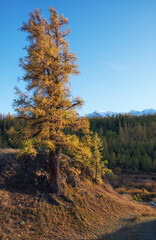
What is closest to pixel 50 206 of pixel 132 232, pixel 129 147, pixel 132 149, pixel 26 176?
pixel 26 176

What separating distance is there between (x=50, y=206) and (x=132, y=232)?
596 cm

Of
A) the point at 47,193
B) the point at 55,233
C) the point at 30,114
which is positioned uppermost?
the point at 30,114

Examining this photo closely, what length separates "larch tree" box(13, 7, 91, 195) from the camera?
12.5m

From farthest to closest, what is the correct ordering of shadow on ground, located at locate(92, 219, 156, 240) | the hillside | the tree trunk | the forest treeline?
the forest treeline, the tree trunk, shadow on ground, located at locate(92, 219, 156, 240), the hillside

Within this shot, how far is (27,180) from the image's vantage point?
14633 mm

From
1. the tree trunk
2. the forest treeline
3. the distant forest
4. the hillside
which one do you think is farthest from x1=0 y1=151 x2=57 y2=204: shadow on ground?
the forest treeline

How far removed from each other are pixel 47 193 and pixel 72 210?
2283 mm

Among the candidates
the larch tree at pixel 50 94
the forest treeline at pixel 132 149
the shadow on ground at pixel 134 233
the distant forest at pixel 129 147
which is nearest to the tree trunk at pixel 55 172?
the larch tree at pixel 50 94

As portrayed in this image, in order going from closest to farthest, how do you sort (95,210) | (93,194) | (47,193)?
(47,193)
(95,210)
(93,194)

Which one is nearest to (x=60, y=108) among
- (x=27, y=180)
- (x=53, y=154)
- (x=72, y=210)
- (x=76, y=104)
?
(x=76, y=104)

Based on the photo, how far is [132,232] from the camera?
40.7ft

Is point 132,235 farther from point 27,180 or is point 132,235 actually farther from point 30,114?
point 30,114

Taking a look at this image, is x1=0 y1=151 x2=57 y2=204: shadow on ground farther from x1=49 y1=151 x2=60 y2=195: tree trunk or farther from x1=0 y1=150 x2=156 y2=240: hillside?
x1=49 y1=151 x2=60 y2=195: tree trunk

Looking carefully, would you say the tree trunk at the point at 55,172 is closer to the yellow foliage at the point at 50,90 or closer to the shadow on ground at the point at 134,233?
the yellow foliage at the point at 50,90
